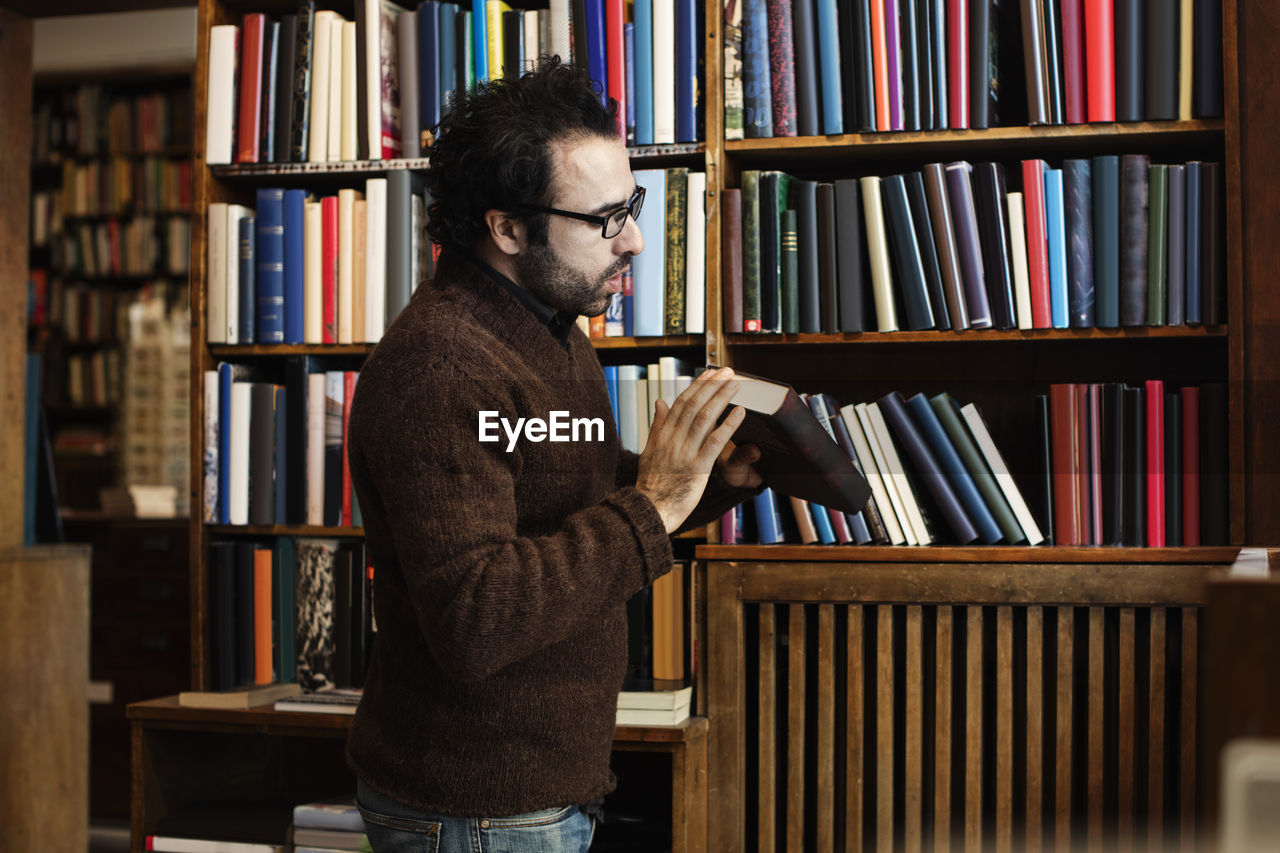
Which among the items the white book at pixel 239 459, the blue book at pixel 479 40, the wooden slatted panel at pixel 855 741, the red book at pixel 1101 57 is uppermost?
the blue book at pixel 479 40

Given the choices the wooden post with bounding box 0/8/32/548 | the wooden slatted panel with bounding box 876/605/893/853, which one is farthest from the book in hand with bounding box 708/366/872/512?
the wooden post with bounding box 0/8/32/548

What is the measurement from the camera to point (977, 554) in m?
1.89

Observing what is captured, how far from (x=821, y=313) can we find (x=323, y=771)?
143 cm

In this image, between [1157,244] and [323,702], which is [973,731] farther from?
[323,702]

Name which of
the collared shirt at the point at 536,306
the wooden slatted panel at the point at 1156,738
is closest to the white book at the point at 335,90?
the collared shirt at the point at 536,306

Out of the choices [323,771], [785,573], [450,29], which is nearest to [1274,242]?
[785,573]

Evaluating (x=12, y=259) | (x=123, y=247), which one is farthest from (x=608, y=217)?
(x=123, y=247)

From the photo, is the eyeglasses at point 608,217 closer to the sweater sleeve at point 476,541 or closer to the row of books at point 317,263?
the sweater sleeve at point 476,541

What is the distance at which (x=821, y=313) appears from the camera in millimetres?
1997

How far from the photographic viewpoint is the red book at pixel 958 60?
6.33 feet

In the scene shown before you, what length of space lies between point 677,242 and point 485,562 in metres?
1.11

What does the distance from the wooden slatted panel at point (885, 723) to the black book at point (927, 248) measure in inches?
19.7

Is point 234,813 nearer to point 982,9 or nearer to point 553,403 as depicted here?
point 553,403

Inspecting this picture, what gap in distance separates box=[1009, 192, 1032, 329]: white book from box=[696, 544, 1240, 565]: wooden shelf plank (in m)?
0.37
